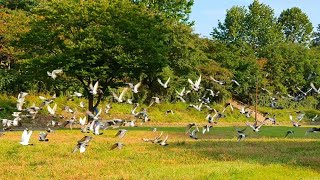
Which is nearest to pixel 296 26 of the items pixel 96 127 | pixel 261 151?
pixel 261 151

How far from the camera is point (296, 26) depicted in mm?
97625

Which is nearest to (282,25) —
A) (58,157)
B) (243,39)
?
(243,39)

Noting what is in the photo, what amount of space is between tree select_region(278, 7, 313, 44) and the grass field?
7713 cm

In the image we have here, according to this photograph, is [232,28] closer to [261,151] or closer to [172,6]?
[172,6]

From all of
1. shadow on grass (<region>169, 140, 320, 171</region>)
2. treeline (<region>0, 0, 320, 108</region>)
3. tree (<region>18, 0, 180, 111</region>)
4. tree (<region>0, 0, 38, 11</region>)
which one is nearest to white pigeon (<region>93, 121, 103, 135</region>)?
shadow on grass (<region>169, 140, 320, 171</region>)

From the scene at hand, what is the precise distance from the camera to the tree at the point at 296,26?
97188mm

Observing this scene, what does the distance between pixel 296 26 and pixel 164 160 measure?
282ft

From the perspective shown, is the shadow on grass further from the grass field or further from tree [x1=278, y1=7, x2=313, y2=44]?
tree [x1=278, y1=7, x2=313, y2=44]

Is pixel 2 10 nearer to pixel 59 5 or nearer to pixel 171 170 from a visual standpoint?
pixel 59 5

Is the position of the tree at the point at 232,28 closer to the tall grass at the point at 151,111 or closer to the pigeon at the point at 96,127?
the tall grass at the point at 151,111

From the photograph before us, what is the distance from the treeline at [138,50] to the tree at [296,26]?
1288 centimetres

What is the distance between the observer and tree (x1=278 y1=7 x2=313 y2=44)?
319ft

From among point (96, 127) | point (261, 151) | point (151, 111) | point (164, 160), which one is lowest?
point (164, 160)

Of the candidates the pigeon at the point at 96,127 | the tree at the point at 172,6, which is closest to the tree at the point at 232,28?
the tree at the point at 172,6
